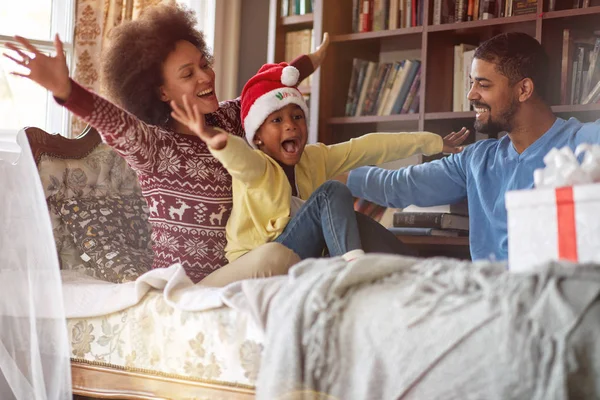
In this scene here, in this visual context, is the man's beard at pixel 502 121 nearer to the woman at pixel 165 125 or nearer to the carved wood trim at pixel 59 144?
the woman at pixel 165 125

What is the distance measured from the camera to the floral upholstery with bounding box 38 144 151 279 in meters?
2.31

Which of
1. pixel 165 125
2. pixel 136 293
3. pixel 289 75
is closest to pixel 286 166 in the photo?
pixel 289 75

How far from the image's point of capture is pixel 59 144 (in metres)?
2.41

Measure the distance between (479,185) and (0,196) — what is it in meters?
1.36

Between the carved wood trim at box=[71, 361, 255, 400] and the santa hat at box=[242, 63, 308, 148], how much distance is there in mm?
754

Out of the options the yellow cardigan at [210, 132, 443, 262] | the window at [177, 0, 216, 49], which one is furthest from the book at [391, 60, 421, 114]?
the window at [177, 0, 216, 49]

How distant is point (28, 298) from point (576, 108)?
197 cm

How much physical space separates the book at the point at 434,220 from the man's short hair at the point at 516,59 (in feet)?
1.88

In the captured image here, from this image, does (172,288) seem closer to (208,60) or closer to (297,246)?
(297,246)

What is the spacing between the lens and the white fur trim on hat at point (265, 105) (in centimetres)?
222

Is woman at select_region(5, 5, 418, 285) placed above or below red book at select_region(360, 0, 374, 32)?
below

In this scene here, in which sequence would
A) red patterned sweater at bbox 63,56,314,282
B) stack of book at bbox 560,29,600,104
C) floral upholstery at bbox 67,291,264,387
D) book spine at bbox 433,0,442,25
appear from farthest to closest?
book spine at bbox 433,0,442,25 < stack of book at bbox 560,29,600,104 < red patterned sweater at bbox 63,56,314,282 < floral upholstery at bbox 67,291,264,387

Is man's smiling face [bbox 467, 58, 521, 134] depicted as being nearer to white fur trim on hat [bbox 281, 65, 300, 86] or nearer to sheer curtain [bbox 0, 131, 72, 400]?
white fur trim on hat [bbox 281, 65, 300, 86]

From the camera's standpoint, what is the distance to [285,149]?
7.29 feet
